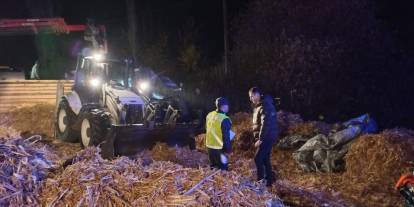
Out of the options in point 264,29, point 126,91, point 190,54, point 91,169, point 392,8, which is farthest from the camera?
point 190,54

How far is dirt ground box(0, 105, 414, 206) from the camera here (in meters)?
8.05

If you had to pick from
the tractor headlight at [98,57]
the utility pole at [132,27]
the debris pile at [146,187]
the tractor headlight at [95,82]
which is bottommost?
the debris pile at [146,187]

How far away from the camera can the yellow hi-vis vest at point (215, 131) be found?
7.61m

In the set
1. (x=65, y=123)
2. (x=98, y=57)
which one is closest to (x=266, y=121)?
(x=98, y=57)

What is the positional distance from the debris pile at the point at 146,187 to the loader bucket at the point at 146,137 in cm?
554

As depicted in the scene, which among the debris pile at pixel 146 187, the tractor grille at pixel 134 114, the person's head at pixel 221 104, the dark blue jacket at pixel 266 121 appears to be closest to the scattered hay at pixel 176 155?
the tractor grille at pixel 134 114

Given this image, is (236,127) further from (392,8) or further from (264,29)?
(392,8)

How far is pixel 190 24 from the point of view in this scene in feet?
88.7

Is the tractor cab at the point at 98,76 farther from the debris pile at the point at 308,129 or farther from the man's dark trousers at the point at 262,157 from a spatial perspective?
the man's dark trousers at the point at 262,157

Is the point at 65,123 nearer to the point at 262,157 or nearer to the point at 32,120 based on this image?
the point at 32,120

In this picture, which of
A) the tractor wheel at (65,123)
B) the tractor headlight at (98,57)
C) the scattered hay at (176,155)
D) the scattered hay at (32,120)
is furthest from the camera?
the scattered hay at (32,120)

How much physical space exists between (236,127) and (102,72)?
3781 millimetres

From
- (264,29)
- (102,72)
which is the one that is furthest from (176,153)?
(264,29)

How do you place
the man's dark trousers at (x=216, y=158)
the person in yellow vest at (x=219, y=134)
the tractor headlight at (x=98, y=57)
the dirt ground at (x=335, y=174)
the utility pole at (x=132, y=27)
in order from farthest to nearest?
the utility pole at (x=132, y=27) → the tractor headlight at (x=98, y=57) → the dirt ground at (x=335, y=174) → the man's dark trousers at (x=216, y=158) → the person in yellow vest at (x=219, y=134)
